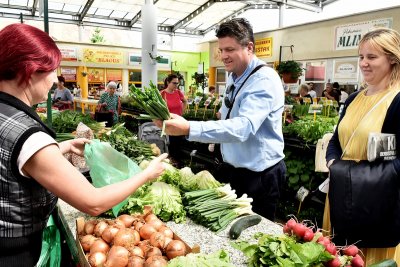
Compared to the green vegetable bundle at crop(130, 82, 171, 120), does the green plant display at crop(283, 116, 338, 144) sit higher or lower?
lower

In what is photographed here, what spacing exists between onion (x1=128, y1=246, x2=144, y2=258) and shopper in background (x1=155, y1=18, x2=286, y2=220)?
69 centimetres

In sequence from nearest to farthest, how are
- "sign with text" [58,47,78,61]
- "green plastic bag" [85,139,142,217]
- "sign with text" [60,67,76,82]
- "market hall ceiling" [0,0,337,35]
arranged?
"green plastic bag" [85,139,142,217], "sign with text" [58,47,78,61], "sign with text" [60,67,76,82], "market hall ceiling" [0,0,337,35]

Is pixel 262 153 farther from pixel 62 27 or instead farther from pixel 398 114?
pixel 62 27

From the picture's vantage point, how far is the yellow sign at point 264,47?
13670 millimetres

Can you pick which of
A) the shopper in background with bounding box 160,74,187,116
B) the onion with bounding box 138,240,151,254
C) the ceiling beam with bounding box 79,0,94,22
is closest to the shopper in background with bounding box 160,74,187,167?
the shopper in background with bounding box 160,74,187,116

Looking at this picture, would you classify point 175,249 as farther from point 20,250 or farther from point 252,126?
point 252,126

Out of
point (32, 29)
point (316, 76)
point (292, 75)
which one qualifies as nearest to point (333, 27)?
point (316, 76)

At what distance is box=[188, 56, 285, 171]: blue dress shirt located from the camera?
2.00 m

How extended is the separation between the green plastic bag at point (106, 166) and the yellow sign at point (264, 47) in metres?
12.6

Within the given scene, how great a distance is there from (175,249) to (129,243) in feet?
0.80

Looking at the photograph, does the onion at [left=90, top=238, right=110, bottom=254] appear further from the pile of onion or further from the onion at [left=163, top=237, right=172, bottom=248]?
the onion at [left=163, top=237, right=172, bottom=248]

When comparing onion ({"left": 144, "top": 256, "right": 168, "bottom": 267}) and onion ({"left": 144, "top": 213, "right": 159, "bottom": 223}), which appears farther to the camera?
onion ({"left": 144, "top": 213, "right": 159, "bottom": 223})

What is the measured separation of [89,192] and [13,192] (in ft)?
0.89

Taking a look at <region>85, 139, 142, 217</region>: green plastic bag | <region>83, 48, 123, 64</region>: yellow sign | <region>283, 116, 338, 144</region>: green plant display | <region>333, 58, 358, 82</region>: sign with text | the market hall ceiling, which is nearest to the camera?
<region>85, 139, 142, 217</region>: green plastic bag
